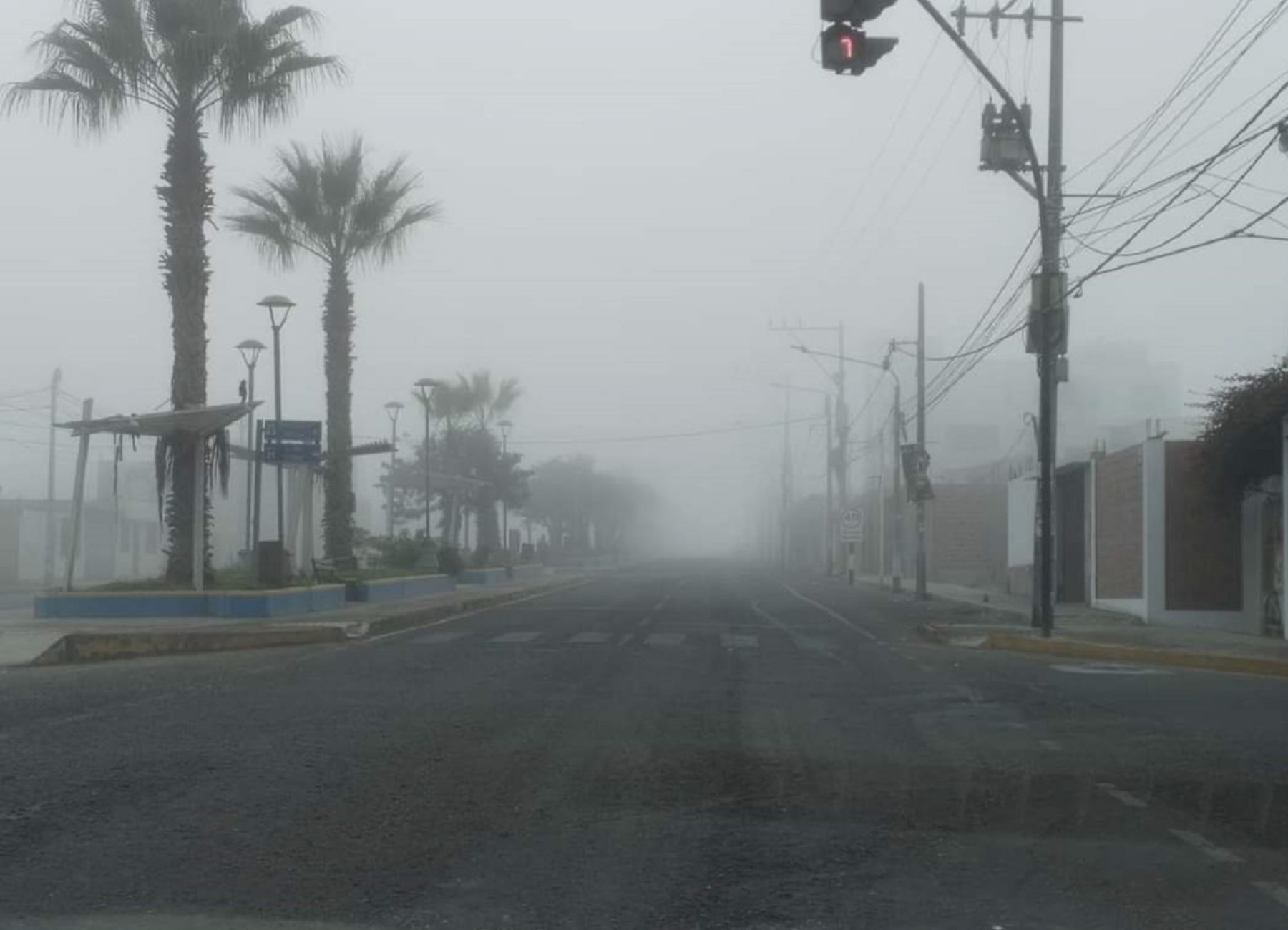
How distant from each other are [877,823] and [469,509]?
63.1 meters

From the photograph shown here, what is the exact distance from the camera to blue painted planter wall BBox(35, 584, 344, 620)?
2772 cm

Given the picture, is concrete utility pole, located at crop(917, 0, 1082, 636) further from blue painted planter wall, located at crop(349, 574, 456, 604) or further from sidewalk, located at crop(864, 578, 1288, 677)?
blue painted planter wall, located at crop(349, 574, 456, 604)

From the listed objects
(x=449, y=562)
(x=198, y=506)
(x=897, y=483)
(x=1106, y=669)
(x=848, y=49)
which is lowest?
(x=1106, y=669)

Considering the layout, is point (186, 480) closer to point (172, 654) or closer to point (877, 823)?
point (172, 654)

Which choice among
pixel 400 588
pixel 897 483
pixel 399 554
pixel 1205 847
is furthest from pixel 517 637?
pixel 897 483

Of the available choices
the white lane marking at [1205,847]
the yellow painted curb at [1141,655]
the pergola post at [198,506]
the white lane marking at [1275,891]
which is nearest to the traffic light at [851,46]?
the white lane marking at [1205,847]

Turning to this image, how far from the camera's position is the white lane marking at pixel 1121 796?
401 inches

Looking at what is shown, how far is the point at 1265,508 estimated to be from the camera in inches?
1169

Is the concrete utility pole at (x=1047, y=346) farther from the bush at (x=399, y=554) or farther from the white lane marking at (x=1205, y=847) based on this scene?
the bush at (x=399, y=554)

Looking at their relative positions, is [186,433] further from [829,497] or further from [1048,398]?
[829,497]

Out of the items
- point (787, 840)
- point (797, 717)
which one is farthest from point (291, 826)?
point (797, 717)

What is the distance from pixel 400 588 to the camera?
132 ft

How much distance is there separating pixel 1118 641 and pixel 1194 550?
8.27 m

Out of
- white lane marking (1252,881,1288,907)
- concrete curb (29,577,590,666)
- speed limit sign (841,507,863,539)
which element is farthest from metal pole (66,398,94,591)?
speed limit sign (841,507,863,539)
